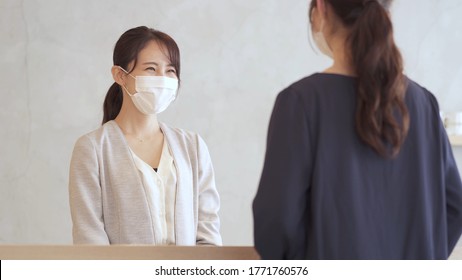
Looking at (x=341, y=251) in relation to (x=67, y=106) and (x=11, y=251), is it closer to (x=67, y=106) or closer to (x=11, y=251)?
(x=11, y=251)

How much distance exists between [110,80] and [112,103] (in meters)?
1.04

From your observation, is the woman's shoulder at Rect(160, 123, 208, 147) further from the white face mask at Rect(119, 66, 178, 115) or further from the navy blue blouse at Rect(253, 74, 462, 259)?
the navy blue blouse at Rect(253, 74, 462, 259)

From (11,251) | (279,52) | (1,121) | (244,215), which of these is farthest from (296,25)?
(11,251)

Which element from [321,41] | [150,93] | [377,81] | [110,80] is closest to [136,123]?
[150,93]

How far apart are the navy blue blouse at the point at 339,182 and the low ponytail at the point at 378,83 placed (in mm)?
24

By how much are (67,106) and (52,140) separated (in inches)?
5.7

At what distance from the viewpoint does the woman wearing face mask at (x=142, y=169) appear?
145 centimetres

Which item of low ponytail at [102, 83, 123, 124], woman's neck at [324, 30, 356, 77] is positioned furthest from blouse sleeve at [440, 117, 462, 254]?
low ponytail at [102, 83, 123, 124]

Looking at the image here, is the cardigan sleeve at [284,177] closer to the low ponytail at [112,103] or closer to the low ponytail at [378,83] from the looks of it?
the low ponytail at [378,83]

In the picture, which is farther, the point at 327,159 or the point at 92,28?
the point at 92,28

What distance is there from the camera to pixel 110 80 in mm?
2658

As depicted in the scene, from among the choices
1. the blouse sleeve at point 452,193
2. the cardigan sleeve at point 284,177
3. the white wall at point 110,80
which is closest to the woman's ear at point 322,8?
the cardigan sleeve at point 284,177

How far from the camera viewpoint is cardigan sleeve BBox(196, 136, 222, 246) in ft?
5.11

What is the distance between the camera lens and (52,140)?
2.68 metres
